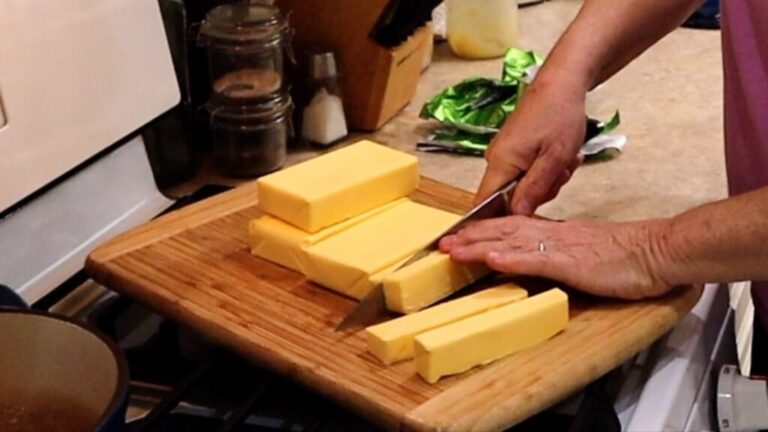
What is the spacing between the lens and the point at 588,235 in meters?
0.94

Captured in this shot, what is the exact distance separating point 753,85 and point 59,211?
2.12ft

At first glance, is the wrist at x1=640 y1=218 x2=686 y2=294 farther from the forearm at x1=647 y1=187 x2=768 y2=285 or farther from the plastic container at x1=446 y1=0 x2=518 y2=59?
the plastic container at x1=446 y1=0 x2=518 y2=59

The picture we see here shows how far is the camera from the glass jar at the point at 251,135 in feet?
4.06

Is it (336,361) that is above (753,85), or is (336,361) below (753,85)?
below

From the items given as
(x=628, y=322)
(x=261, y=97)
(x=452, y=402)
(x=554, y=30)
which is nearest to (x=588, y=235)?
(x=628, y=322)

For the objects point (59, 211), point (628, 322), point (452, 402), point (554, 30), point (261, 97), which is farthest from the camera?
point (554, 30)

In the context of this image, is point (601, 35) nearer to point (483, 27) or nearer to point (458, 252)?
point (458, 252)

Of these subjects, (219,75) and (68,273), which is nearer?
(68,273)

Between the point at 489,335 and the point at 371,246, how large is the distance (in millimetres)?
161

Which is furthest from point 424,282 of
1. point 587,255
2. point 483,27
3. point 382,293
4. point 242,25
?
point 483,27

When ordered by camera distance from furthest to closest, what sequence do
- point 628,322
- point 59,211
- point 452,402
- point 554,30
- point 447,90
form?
point 554,30, point 447,90, point 59,211, point 628,322, point 452,402

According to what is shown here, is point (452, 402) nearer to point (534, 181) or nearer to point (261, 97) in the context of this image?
point (534, 181)

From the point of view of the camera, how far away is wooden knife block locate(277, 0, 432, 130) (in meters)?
1.31

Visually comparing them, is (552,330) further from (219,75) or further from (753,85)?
(219,75)
